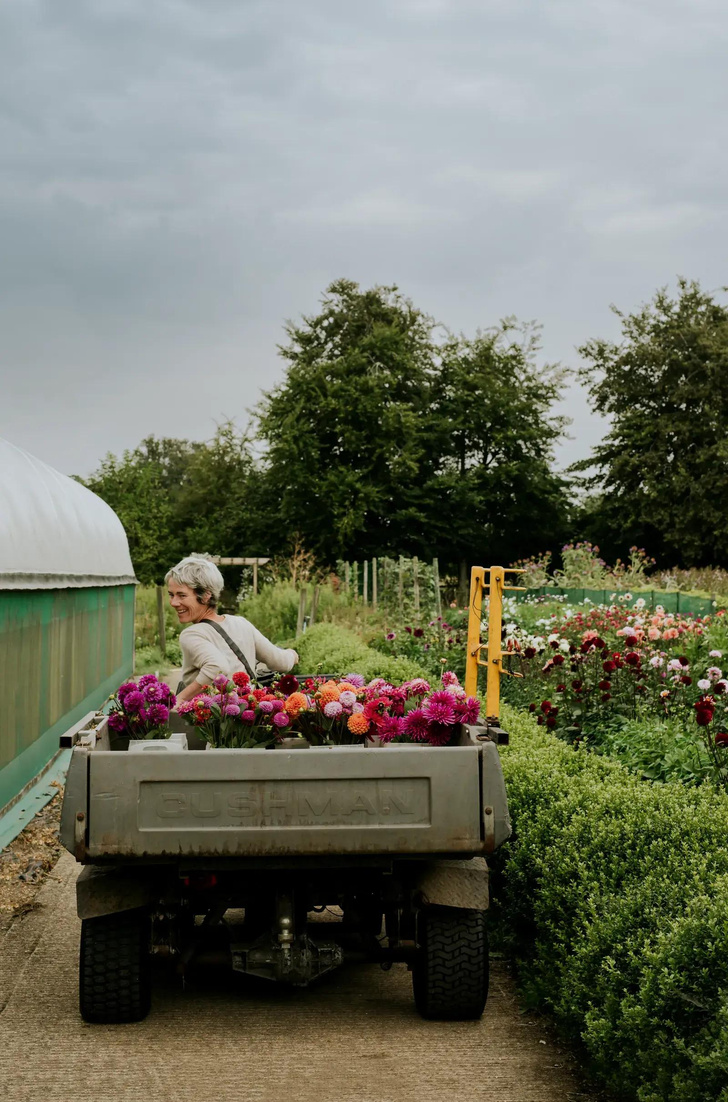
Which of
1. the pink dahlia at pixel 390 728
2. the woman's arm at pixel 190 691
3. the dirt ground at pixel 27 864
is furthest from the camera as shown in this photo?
the dirt ground at pixel 27 864

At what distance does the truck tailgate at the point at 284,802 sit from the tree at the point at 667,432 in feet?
127

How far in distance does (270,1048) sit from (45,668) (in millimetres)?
6536

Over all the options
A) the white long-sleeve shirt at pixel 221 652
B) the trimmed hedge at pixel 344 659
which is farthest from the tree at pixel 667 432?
the white long-sleeve shirt at pixel 221 652

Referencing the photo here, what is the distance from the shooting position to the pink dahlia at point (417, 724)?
15.1 feet

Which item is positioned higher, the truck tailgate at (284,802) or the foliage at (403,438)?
the foliage at (403,438)

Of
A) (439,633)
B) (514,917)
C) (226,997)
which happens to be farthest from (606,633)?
(226,997)

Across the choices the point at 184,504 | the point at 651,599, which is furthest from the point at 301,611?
the point at 184,504

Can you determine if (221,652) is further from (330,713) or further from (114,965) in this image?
(114,965)

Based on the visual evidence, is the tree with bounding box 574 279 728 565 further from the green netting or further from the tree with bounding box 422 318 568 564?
the green netting

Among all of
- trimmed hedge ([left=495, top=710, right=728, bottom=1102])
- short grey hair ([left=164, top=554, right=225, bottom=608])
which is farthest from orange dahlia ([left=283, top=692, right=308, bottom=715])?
trimmed hedge ([left=495, top=710, right=728, bottom=1102])

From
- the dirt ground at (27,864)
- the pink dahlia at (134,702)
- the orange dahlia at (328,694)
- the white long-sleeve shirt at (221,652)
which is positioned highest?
the white long-sleeve shirt at (221,652)

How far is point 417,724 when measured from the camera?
460 cm

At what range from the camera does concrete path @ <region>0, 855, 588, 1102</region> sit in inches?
154

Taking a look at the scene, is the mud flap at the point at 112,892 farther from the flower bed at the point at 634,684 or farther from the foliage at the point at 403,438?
the foliage at the point at 403,438
